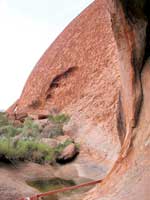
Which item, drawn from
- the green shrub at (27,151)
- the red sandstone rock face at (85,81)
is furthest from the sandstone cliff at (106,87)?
the green shrub at (27,151)

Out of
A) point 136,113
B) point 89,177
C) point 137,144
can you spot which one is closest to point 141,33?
point 136,113

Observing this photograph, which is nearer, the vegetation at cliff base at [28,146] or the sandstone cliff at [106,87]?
the sandstone cliff at [106,87]

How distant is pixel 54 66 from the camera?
17984 millimetres

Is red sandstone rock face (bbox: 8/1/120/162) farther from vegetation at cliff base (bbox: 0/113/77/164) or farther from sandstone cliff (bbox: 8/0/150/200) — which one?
vegetation at cliff base (bbox: 0/113/77/164)

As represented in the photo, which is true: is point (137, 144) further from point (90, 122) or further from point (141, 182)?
point (90, 122)

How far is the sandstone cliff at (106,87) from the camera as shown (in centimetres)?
495

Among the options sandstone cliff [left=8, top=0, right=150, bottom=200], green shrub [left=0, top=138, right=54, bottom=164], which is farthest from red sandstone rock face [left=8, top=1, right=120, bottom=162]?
green shrub [left=0, top=138, right=54, bottom=164]

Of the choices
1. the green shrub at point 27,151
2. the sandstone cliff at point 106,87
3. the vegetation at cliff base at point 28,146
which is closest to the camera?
the sandstone cliff at point 106,87

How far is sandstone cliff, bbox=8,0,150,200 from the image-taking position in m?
4.95

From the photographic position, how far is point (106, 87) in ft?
50.0

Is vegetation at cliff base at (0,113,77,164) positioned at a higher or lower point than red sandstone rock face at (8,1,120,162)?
higher

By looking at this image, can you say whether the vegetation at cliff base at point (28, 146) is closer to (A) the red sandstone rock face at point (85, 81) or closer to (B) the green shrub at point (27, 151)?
(B) the green shrub at point (27, 151)

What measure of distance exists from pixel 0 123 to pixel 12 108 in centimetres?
502

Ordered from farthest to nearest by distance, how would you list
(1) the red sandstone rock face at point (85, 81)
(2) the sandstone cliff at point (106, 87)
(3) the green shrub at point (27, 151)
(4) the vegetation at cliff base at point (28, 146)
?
(1) the red sandstone rock face at point (85, 81)
(4) the vegetation at cliff base at point (28, 146)
(3) the green shrub at point (27, 151)
(2) the sandstone cliff at point (106, 87)
